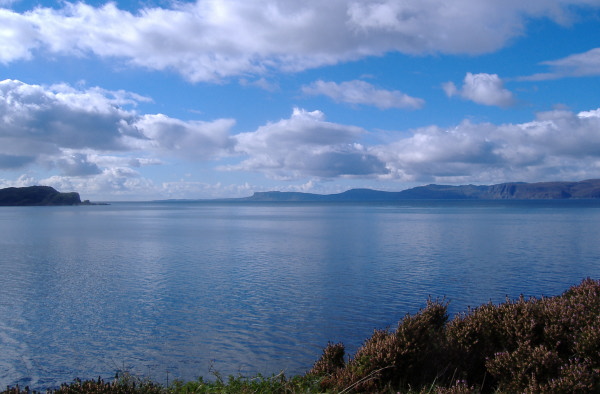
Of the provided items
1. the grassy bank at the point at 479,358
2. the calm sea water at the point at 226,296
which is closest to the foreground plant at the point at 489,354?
the grassy bank at the point at 479,358

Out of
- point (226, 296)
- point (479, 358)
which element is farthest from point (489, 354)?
point (226, 296)

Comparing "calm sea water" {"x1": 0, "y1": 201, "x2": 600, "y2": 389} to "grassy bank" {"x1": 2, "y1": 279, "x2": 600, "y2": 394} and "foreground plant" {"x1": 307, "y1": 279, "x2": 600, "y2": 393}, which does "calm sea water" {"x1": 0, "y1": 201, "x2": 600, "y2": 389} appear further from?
"foreground plant" {"x1": 307, "y1": 279, "x2": 600, "y2": 393}

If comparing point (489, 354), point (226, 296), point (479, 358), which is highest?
point (489, 354)

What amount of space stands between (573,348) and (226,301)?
833 inches

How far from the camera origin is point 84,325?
2353 cm

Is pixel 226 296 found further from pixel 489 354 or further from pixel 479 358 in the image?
pixel 489 354

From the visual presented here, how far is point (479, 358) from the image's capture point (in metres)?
11.0

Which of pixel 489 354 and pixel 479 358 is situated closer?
pixel 489 354

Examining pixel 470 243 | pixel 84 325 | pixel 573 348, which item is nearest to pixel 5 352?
pixel 84 325

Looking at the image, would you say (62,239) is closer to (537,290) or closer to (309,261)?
(309,261)

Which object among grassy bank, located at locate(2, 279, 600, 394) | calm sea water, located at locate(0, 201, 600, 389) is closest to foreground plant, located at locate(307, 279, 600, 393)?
grassy bank, located at locate(2, 279, 600, 394)

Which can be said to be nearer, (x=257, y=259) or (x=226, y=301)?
(x=226, y=301)

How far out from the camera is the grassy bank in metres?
9.02

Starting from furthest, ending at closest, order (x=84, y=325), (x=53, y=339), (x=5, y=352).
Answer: (x=84, y=325) < (x=53, y=339) < (x=5, y=352)
